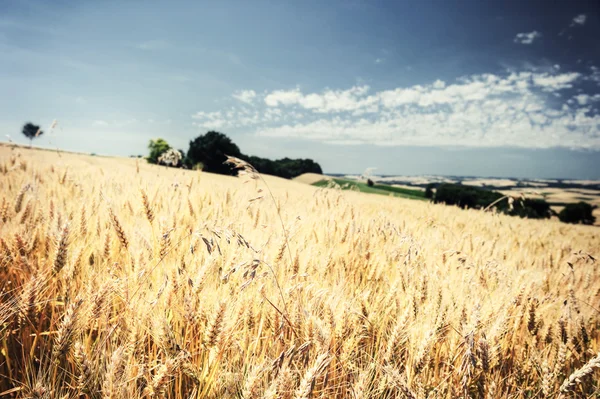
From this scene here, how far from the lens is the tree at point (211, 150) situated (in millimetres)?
46906

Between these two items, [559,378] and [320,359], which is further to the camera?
[559,378]

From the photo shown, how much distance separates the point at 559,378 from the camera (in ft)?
4.95

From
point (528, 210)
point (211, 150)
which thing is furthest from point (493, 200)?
point (211, 150)

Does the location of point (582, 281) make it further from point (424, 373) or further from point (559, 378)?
point (424, 373)

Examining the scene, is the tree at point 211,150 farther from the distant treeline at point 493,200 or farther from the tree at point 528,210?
the tree at point 528,210

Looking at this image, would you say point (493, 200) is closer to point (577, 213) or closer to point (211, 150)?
point (577, 213)

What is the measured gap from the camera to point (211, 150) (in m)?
47.1

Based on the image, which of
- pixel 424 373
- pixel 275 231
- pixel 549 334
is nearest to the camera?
pixel 424 373

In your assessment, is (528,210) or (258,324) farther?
(528,210)

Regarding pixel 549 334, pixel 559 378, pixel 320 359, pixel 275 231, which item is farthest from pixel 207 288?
pixel 549 334

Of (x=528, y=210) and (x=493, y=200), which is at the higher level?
(x=493, y=200)

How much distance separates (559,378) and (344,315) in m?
1.27

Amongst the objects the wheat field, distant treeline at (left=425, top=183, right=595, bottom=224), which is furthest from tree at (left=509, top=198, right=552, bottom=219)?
the wheat field

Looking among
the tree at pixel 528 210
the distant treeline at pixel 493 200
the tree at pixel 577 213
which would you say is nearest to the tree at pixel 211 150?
the distant treeline at pixel 493 200
